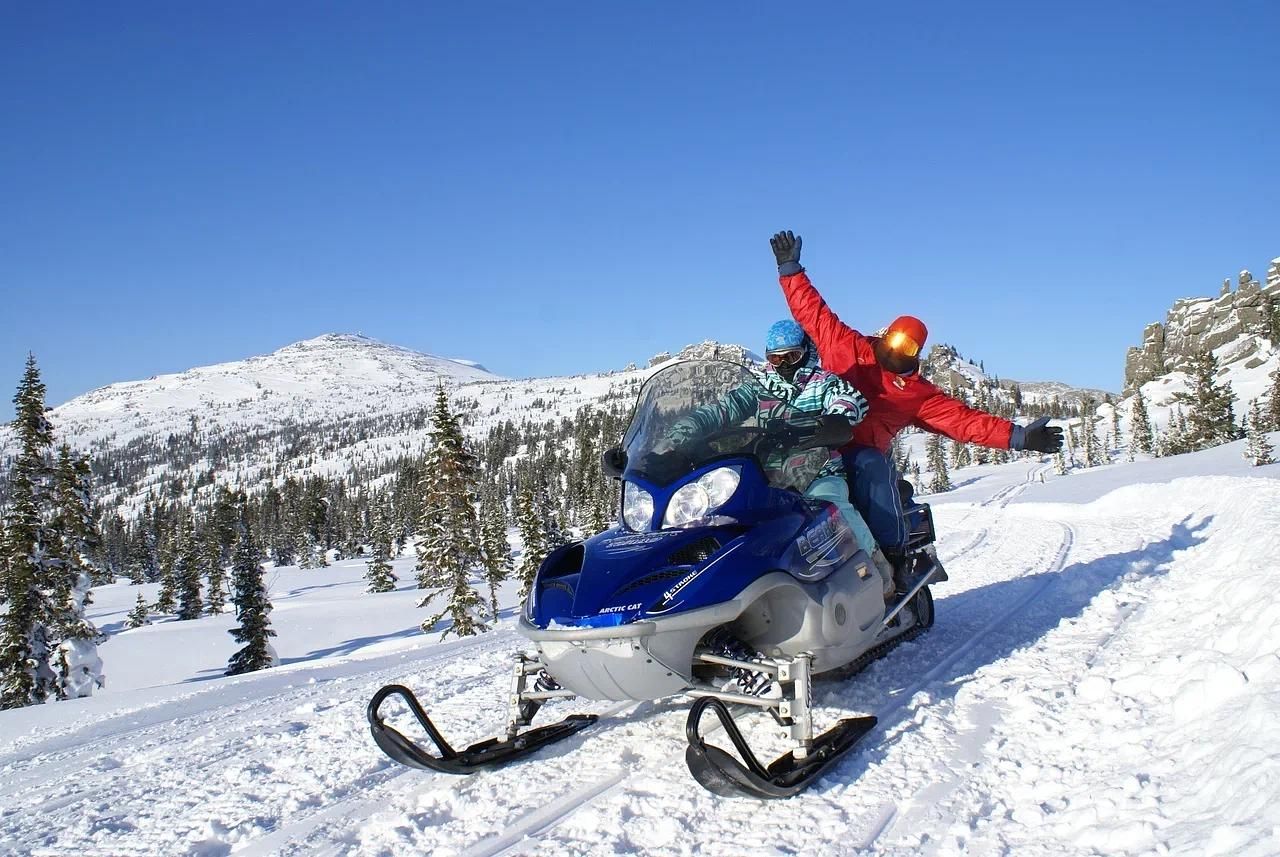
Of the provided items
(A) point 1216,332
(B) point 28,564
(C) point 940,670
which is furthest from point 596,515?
(A) point 1216,332

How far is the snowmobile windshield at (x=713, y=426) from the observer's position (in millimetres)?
4562

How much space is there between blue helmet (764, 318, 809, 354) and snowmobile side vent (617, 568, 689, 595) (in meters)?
2.65

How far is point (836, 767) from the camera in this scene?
3.84 metres

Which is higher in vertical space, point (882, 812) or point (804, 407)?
point (804, 407)

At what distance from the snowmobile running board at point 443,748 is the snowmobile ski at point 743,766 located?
108 cm

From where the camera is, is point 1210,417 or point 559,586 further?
point 1210,417

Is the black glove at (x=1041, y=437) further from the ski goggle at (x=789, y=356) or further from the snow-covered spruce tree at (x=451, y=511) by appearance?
the snow-covered spruce tree at (x=451, y=511)

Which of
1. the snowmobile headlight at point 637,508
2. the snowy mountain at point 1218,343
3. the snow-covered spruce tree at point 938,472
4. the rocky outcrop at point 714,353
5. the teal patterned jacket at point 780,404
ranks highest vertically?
the snowy mountain at point 1218,343

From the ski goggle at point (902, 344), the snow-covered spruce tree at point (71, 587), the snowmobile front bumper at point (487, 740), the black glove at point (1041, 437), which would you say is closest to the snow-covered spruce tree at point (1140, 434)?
the snow-covered spruce tree at point (71, 587)

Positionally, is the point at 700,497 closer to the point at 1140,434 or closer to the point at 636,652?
the point at 636,652

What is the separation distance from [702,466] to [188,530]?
60.9 m

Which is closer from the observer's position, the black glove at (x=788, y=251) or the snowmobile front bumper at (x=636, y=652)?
the snowmobile front bumper at (x=636, y=652)

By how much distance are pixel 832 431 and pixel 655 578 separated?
1572mm

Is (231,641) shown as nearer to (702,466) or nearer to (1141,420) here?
(702,466)
